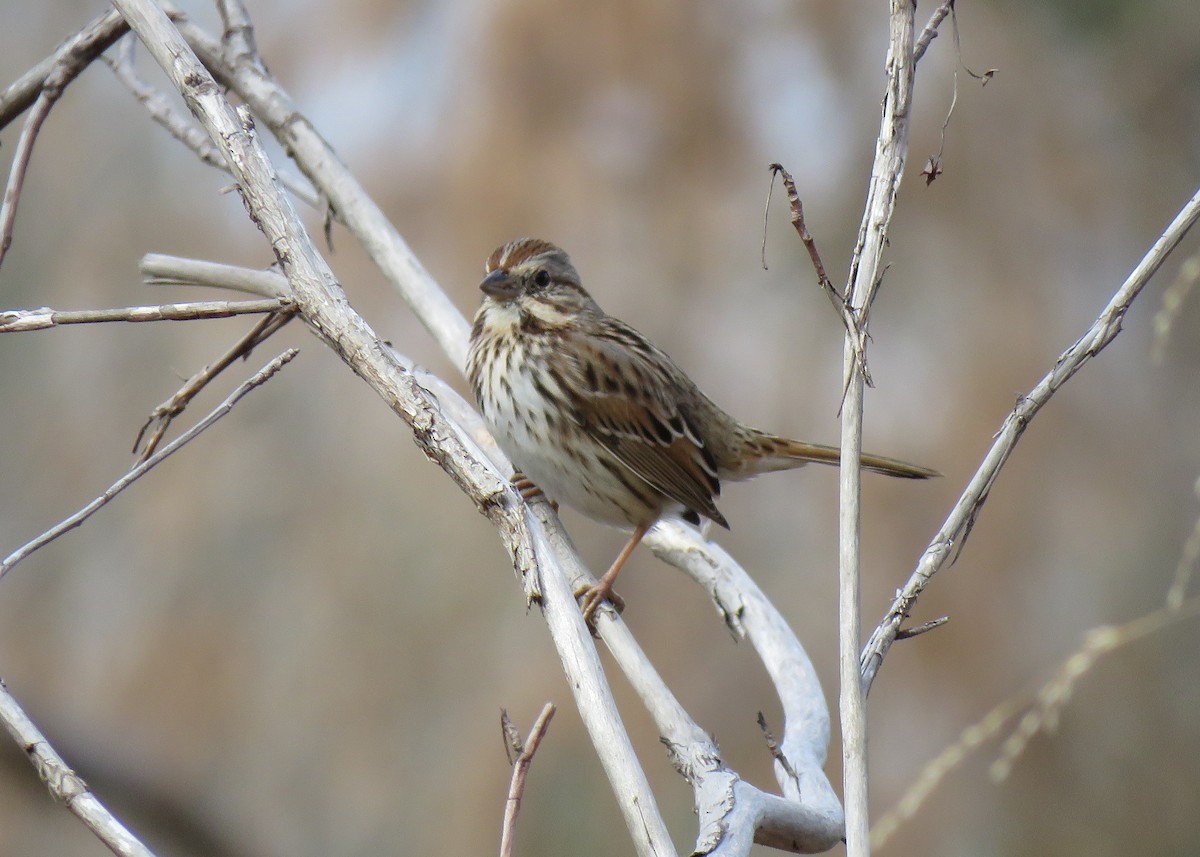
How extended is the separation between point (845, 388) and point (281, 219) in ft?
2.91

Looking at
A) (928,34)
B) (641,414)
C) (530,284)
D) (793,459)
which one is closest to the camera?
(928,34)

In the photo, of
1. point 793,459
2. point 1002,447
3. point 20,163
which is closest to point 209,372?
point 20,163

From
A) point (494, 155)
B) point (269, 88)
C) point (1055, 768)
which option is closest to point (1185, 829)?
point (1055, 768)

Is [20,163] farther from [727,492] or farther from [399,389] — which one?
[727,492]

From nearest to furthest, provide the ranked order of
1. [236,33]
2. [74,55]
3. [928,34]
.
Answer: [928,34] < [74,55] < [236,33]

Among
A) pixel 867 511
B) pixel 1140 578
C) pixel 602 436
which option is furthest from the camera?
pixel 1140 578

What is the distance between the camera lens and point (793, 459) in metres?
3.97

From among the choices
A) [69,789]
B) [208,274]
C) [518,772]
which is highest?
[208,274]

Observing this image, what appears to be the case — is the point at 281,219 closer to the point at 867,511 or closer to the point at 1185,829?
the point at 867,511

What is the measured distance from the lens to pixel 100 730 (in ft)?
18.1

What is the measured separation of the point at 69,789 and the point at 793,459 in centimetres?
282

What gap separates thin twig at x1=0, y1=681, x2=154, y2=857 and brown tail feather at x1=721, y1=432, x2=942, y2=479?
2564 millimetres

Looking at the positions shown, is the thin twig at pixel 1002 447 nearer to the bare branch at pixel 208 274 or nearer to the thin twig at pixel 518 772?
the thin twig at pixel 518 772

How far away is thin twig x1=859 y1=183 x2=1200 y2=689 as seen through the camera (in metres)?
1.65
